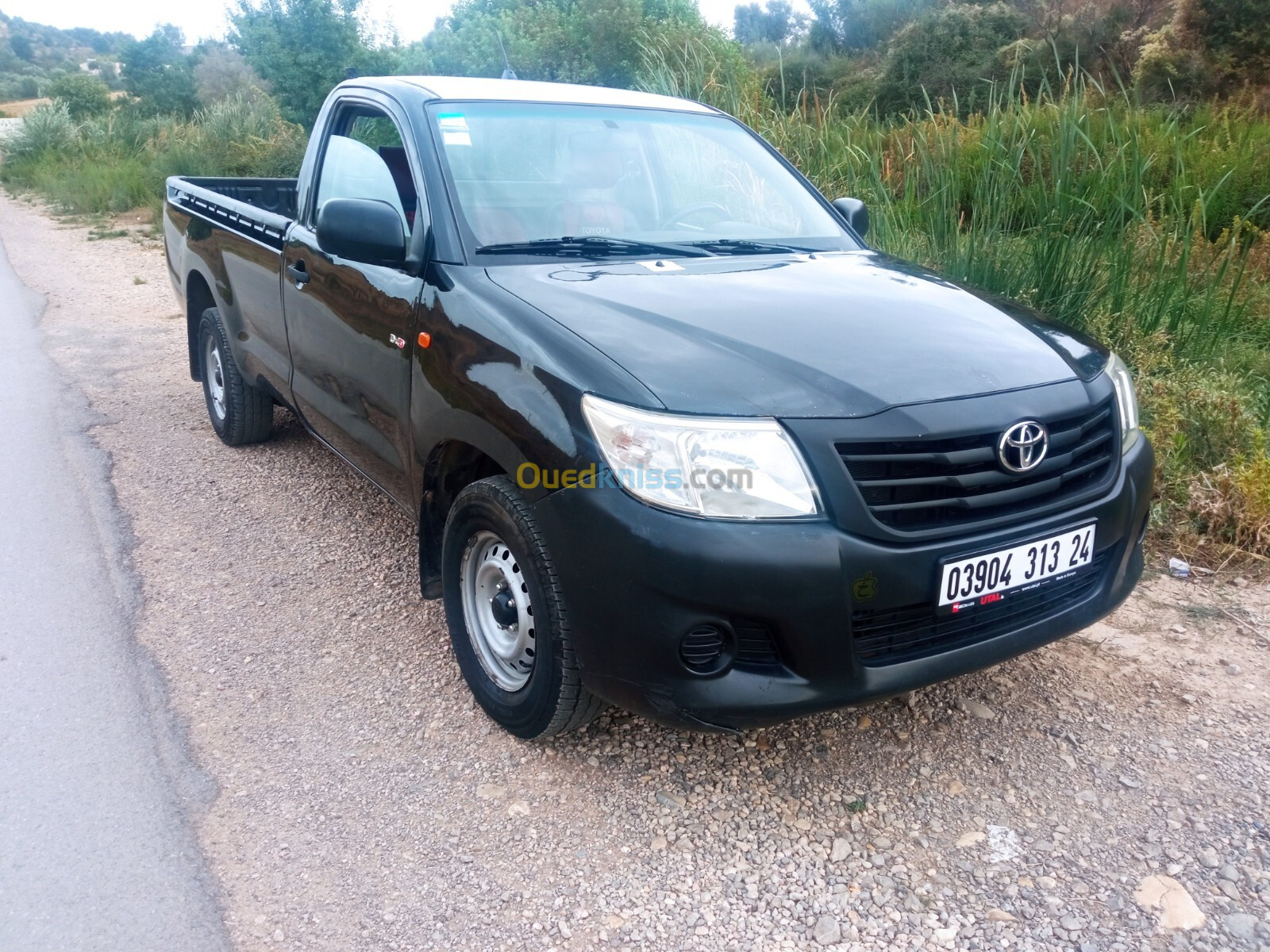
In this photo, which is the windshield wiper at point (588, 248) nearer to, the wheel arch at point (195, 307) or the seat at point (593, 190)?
the seat at point (593, 190)

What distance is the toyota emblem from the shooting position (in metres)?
2.33

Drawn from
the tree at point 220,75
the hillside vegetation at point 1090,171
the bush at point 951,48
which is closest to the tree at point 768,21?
the tree at point 220,75

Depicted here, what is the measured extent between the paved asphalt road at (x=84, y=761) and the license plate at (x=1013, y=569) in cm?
182

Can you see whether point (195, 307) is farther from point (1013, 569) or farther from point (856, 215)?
point (1013, 569)

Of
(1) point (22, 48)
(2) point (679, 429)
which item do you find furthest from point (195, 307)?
(1) point (22, 48)

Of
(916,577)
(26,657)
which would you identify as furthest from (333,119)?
(916,577)

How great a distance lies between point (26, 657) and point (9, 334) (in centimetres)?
606

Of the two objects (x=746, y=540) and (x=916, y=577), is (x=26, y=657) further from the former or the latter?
(x=916, y=577)

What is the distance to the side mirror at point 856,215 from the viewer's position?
13.3 feet

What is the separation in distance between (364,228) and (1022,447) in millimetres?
1932

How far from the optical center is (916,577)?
226 centimetres

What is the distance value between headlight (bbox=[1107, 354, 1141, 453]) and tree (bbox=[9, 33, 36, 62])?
4524 inches

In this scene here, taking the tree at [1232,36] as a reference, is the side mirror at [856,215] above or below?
below

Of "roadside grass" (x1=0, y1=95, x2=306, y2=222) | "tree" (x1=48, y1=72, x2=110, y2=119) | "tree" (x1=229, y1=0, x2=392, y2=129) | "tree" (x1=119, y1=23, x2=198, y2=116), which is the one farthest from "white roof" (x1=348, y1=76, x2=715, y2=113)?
"tree" (x1=48, y1=72, x2=110, y2=119)
